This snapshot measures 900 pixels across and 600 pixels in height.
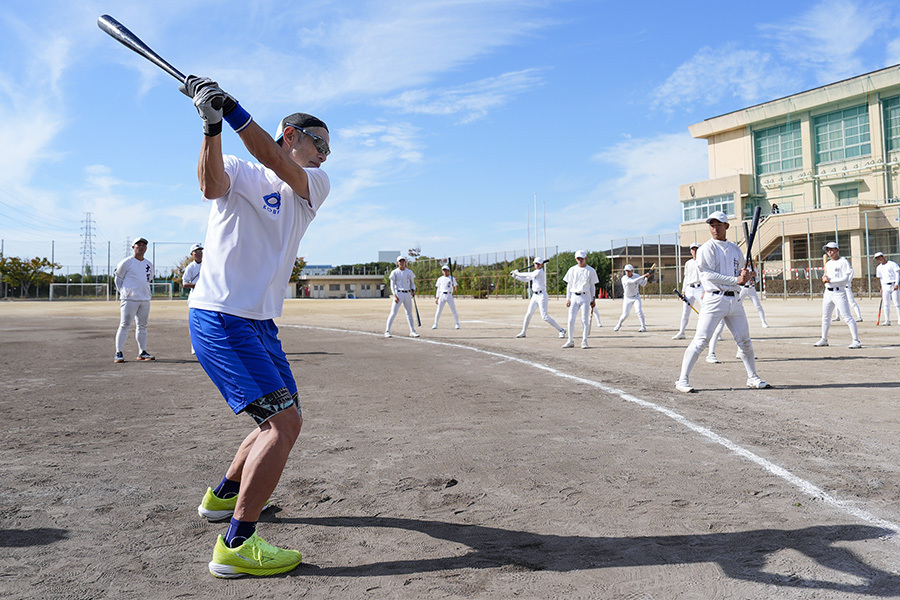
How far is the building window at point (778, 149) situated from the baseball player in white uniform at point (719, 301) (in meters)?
57.8

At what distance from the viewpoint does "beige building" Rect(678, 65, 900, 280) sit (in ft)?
161

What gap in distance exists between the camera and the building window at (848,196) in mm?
54641

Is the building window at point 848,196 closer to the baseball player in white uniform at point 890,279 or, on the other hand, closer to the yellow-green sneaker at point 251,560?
the baseball player in white uniform at point 890,279

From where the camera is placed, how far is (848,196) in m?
55.8

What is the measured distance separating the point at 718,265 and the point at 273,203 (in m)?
6.87

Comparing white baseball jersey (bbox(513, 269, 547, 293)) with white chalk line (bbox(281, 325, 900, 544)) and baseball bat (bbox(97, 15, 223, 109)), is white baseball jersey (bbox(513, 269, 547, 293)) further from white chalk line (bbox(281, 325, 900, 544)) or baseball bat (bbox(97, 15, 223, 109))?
baseball bat (bbox(97, 15, 223, 109))

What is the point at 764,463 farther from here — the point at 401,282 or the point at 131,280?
the point at 401,282

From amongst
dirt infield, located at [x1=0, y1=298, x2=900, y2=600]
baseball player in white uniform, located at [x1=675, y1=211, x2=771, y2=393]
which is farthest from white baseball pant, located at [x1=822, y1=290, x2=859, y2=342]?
baseball player in white uniform, located at [x1=675, y1=211, x2=771, y2=393]

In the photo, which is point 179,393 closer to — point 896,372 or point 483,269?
point 896,372

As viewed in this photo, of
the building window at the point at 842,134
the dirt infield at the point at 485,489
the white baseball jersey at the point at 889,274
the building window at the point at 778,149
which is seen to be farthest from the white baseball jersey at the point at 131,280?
the building window at the point at 778,149

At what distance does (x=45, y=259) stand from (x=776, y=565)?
294 ft

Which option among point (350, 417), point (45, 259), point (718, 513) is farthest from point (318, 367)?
point (45, 259)

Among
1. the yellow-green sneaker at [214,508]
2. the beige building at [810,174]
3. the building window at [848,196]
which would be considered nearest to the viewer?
the yellow-green sneaker at [214,508]

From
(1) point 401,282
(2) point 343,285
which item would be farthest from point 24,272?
(1) point 401,282
